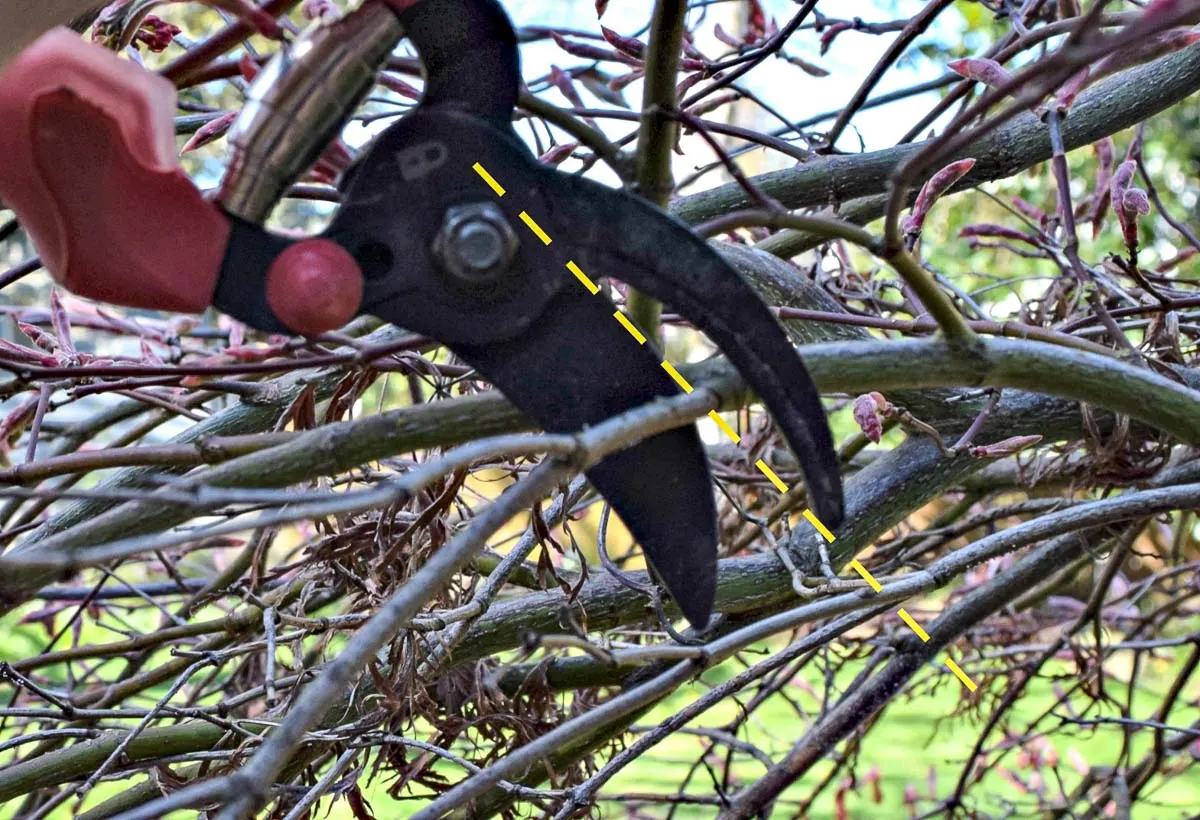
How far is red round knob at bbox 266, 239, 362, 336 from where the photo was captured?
20.9 inches

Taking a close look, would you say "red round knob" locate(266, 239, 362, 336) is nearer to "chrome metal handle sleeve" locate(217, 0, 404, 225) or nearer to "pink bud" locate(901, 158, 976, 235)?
"chrome metal handle sleeve" locate(217, 0, 404, 225)

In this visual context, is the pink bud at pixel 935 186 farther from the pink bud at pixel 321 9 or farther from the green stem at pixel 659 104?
the pink bud at pixel 321 9

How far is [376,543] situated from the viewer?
870 millimetres

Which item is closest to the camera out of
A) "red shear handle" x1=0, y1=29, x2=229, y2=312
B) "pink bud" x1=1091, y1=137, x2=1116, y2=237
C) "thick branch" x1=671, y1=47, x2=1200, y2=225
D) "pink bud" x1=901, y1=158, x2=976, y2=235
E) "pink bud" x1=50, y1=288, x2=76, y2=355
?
"red shear handle" x1=0, y1=29, x2=229, y2=312

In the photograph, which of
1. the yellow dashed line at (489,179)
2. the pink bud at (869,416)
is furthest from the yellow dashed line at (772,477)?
the yellow dashed line at (489,179)

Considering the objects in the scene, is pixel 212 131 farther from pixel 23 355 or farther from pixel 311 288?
pixel 311 288

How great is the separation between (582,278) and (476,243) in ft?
0.20

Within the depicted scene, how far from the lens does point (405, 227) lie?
0.56 m

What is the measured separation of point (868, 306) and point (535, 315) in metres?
0.84

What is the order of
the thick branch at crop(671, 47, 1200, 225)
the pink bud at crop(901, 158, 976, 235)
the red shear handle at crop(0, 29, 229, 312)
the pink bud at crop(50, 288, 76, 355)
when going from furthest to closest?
the thick branch at crop(671, 47, 1200, 225), the pink bud at crop(50, 288, 76, 355), the pink bud at crop(901, 158, 976, 235), the red shear handle at crop(0, 29, 229, 312)

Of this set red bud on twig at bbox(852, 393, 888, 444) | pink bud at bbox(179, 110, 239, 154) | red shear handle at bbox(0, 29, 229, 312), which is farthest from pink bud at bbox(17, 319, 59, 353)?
red bud on twig at bbox(852, 393, 888, 444)

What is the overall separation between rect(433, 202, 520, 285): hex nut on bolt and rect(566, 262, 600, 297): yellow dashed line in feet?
0.10

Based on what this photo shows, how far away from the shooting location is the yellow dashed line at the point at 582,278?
0.56 metres

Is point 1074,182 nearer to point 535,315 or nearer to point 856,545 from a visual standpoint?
point 856,545
